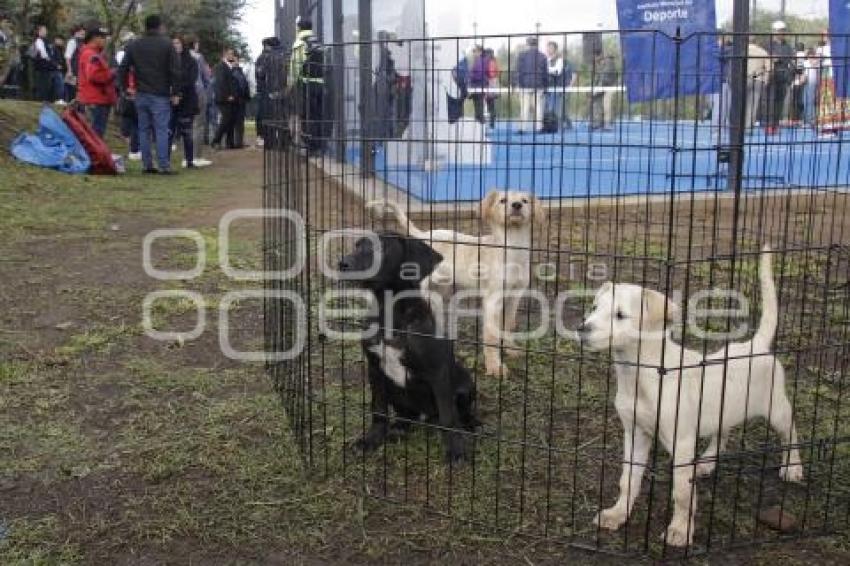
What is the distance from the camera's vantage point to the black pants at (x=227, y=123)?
17.8 meters

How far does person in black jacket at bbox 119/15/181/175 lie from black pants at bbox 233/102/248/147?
208 inches

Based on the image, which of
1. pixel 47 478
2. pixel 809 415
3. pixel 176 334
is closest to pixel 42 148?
pixel 176 334

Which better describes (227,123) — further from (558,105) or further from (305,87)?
(305,87)

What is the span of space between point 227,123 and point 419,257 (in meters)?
15.3

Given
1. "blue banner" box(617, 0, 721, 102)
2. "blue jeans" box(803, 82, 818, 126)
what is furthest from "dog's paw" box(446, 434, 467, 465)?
"blue banner" box(617, 0, 721, 102)

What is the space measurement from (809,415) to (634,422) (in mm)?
1529

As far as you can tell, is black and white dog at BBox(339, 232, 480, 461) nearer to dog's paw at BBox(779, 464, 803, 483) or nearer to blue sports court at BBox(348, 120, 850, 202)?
dog's paw at BBox(779, 464, 803, 483)

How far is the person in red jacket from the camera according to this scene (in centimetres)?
1313

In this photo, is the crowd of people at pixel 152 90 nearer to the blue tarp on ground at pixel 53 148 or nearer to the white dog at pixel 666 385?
the blue tarp on ground at pixel 53 148

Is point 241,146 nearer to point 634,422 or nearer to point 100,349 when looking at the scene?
point 100,349

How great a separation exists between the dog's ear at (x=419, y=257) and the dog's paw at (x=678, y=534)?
4.67 ft

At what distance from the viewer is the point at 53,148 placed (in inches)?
505

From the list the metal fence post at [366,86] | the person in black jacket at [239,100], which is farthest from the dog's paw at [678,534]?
the person in black jacket at [239,100]

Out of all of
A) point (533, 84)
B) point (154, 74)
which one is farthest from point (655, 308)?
point (154, 74)
